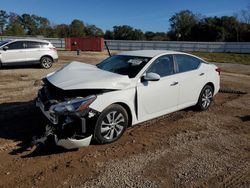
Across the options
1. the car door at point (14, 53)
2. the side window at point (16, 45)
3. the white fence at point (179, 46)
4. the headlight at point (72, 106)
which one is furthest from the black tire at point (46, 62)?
the white fence at point (179, 46)

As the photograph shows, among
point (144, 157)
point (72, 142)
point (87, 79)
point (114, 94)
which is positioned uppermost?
point (87, 79)

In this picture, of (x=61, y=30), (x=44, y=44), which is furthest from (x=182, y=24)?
(x=44, y=44)

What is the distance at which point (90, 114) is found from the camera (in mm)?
4770

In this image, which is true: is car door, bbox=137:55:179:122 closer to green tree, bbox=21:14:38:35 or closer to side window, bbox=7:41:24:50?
side window, bbox=7:41:24:50

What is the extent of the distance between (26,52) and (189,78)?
10.2 meters

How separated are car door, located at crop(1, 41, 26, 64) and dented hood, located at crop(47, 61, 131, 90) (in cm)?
950

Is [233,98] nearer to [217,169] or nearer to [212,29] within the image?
[217,169]

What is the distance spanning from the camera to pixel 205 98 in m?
7.50

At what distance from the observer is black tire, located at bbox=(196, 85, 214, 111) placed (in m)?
7.33

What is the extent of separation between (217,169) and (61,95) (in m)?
2.72

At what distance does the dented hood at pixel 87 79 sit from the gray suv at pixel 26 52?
9.52 metres

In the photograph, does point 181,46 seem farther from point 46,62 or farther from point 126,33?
point 126,33

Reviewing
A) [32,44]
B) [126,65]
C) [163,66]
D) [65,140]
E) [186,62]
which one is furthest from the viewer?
[32,44]

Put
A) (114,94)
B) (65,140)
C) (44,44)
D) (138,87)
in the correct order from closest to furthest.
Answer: (65,140) → (114,94) → (138,87) → (44,44)
